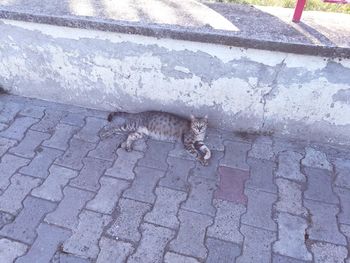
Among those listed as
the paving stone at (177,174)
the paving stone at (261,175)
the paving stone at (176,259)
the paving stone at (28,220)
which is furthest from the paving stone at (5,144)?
the paving stone at (261,175)

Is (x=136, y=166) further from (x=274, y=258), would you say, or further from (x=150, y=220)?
(x=274, y=258)

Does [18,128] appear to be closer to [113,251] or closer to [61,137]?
[61,137]

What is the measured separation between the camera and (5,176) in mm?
3160

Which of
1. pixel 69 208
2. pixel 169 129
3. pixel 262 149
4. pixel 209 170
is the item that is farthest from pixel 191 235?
pixel 262 149

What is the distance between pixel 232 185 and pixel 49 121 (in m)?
2.08

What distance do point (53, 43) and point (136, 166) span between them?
1490mm

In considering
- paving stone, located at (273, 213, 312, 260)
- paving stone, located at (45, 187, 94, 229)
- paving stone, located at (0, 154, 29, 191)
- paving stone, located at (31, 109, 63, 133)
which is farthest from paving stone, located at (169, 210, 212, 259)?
paving stone, located at (31, 109, 63, 133)

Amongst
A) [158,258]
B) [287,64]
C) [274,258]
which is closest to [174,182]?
[158,258]

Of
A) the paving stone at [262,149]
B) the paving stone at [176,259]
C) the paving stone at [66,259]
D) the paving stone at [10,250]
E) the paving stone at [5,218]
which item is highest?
the paving stone at [262,149]

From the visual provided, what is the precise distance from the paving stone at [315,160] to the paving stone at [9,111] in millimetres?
3104

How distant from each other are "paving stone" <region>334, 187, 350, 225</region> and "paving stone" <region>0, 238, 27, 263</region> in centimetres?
253

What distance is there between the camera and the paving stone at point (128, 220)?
2.73 m

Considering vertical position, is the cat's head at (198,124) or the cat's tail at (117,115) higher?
the cat's head at (198,124)

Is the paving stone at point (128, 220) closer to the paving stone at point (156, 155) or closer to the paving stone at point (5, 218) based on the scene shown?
the paving stone at point (156, 155)
